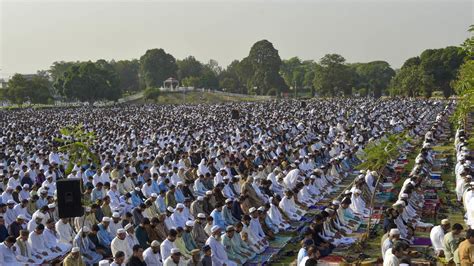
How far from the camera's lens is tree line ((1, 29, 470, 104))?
167 ft

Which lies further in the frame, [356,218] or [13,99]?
[13,99]

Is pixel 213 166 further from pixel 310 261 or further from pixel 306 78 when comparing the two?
pixel 306 78

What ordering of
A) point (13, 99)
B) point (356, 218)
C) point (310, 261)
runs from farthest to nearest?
point (13, 99)
point (356, 218)
point (310, 261)

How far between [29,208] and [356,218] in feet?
20.8

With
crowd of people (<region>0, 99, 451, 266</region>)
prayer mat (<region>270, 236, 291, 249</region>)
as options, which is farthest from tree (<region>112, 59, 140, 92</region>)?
prayer mat (<region>270, 236, 291, 249</region>)

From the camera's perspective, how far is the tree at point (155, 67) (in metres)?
83.1

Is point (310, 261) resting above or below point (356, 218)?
above

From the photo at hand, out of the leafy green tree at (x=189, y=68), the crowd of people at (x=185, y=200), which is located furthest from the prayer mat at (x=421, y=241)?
the leafy green tree at (x=189, y=68)

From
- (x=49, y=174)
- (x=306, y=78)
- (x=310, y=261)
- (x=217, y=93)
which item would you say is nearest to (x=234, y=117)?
(x=49, y=174)

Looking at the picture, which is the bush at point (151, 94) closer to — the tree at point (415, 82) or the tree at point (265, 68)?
the tree at point (265, 68)

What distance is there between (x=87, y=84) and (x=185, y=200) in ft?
160

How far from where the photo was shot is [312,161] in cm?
1700

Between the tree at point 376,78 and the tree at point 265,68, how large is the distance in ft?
32.3

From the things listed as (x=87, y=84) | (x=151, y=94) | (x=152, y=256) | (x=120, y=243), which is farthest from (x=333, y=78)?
(x=152, y=256)
